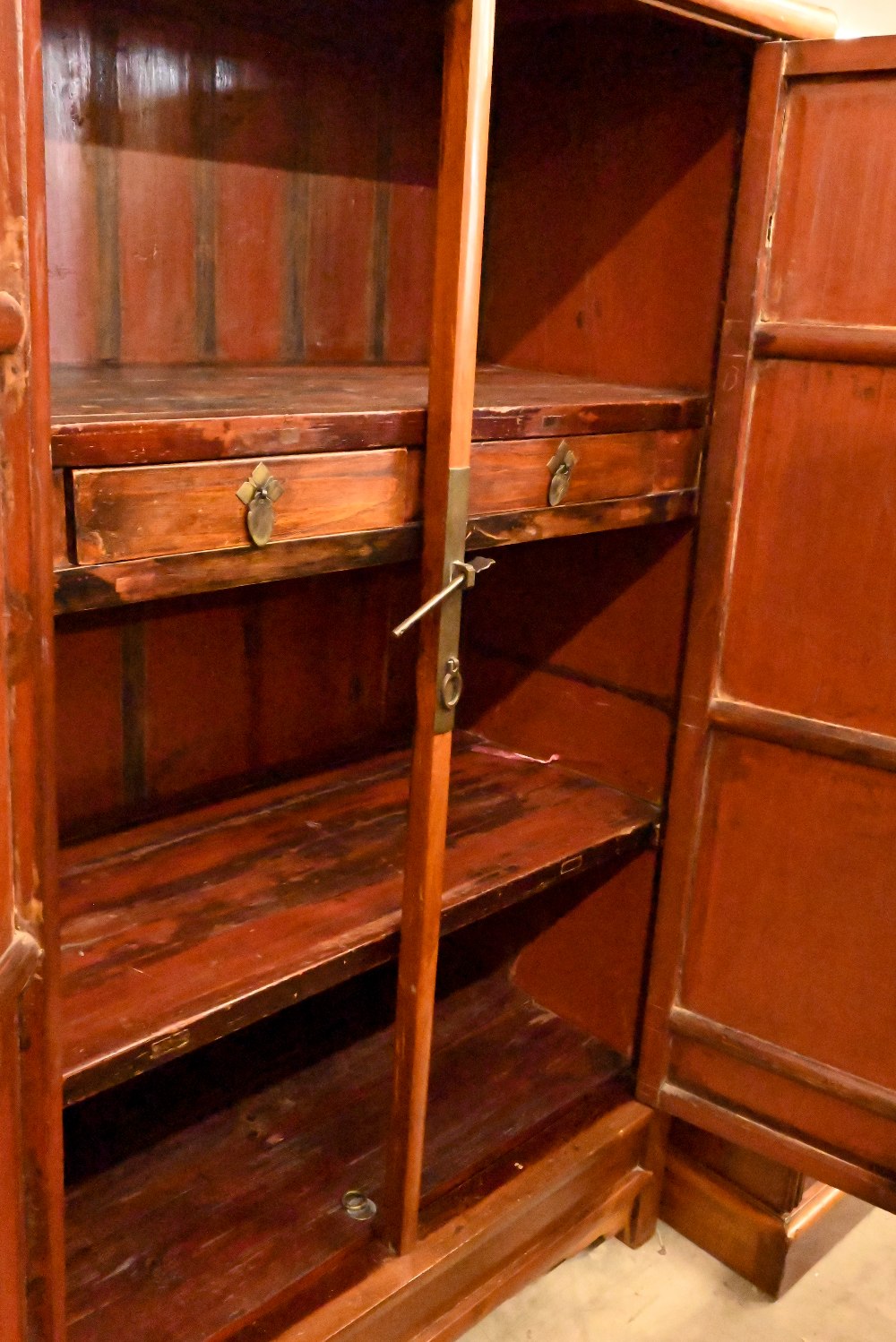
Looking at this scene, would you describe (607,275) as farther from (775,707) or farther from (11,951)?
(11,951)

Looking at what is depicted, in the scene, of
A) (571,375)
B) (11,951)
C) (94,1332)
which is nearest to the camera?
(11,951)

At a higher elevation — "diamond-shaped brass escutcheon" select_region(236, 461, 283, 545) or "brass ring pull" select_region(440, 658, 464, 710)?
"diamond-shaped brass escutcheon" select_region(236, 461, 283, 545)

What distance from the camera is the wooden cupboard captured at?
1161 millimetres

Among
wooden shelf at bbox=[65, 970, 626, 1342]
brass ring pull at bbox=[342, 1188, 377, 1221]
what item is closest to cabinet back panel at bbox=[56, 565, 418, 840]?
wooden shelf at bbox=[65, 970, 626, 1342]

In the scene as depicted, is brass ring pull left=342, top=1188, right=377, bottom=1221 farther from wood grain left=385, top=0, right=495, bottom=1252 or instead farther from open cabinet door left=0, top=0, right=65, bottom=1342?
open cabinet door left=0, top=0, right=65, bottom=1342

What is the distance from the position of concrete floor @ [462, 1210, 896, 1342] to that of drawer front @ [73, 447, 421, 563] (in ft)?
3.87

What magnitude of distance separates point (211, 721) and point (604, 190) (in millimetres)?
893

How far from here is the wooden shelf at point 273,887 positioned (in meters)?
1.12

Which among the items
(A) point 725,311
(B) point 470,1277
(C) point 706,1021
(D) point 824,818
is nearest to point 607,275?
(A) point 725,311

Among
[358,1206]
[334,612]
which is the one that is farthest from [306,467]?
[358,1206]

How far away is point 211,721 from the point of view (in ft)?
5.15

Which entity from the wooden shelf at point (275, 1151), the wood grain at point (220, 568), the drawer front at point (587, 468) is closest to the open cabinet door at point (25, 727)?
the wood grain at point (220, 568)

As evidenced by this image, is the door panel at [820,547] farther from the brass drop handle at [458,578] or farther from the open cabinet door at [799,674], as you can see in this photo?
the brass drop handle at [458,578]

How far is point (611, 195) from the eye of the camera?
158 cm
